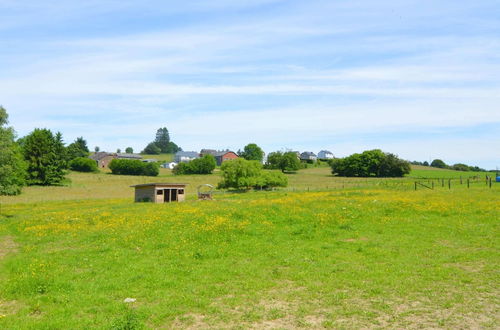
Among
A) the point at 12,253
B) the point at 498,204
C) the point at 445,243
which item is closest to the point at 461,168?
the point at 498,204

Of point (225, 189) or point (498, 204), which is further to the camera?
point (225, 189)

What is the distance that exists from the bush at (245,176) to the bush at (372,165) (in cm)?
5567

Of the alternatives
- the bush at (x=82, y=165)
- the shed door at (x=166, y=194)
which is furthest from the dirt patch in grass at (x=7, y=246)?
the bush at (x=82, y=165)

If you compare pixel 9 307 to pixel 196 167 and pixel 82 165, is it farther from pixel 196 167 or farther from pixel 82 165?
pixel 82 165

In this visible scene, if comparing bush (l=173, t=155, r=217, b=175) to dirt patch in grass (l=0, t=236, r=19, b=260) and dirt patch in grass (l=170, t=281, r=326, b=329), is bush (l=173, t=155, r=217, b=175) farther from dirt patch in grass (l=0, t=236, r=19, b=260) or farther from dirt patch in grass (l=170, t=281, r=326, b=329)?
dirt patch in grass (l=170, t=281, r=326, b=329)

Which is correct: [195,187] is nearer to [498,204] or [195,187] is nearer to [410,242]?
[498,204]

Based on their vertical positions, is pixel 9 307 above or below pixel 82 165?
below

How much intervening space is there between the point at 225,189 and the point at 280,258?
224ft

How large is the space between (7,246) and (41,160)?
83.2 m

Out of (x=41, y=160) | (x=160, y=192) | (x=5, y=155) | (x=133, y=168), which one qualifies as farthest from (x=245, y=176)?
(x=133, y=168)

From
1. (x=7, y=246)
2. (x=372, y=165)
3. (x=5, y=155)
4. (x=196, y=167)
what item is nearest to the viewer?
(x=7, y=246)

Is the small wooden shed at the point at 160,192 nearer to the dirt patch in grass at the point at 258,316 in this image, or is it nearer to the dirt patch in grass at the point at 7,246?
the dirt patch in grass at the point at 7,246

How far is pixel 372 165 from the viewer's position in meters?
134

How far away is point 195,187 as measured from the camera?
4075 inches
